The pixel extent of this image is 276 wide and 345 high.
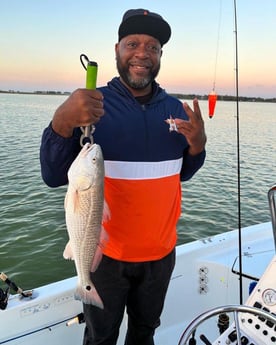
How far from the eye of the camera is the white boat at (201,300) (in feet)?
6.77

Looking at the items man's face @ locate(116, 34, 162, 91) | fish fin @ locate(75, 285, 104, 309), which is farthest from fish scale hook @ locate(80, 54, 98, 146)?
fish fin @ locate(75, 285, 104, 309)

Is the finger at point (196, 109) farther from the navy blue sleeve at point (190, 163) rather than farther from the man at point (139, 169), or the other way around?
the navy blue sleeve at point (190, 163)

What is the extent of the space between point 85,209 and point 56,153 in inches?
12.6

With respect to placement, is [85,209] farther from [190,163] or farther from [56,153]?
[190,163]

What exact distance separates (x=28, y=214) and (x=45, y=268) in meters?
2.37

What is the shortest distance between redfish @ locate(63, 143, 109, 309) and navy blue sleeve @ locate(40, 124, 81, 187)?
17 centimetres

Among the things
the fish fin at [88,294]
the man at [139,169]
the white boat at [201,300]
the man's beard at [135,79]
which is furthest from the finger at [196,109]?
the fish fin at [88,294]

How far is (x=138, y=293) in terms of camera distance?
7.53ft

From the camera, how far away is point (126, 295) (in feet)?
7.43

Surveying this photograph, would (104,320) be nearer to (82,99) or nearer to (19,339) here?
(19,339)

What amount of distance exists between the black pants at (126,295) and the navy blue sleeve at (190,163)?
1.82 feet

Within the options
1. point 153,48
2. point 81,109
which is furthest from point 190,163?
point 81,109

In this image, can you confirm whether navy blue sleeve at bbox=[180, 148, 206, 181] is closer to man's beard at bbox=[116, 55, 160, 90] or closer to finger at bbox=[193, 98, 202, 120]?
finger at bbox=[193, 98, 202, 120]

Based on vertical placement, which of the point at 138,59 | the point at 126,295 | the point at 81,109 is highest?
the point at 138,59
